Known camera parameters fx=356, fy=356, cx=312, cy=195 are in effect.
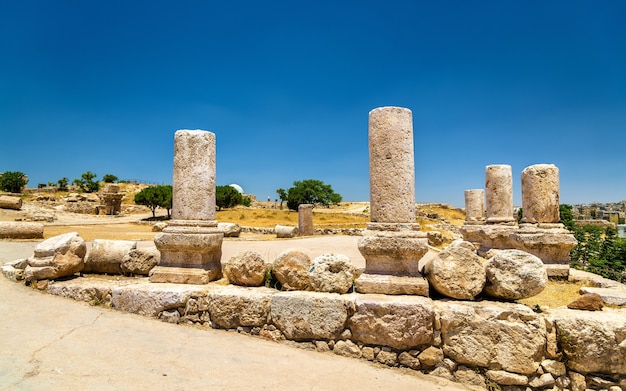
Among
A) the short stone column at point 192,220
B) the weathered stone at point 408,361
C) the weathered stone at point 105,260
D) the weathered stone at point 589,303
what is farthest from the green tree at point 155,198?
the weathered stone at point 589,303

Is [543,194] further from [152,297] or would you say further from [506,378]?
[152,297]

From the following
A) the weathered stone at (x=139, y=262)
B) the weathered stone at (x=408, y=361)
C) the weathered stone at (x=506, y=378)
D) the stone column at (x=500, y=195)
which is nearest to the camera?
the weathered stone at (x=506, y=378)

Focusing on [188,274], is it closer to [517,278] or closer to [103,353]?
[103,353]

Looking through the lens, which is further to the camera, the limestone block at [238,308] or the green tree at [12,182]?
the green tree at [12,182]

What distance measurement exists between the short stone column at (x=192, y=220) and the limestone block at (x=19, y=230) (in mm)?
11421

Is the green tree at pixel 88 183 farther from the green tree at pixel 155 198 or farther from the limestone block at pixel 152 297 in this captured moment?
the limestone block at pixel 152 297

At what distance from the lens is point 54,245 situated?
5719 millimetres

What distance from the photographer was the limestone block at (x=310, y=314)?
4.29 m

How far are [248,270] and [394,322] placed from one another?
7.19 feet

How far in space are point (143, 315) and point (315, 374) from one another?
8.92ft

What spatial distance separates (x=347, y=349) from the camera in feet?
13.9

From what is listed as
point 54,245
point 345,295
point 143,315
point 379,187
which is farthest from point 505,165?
point 54,245

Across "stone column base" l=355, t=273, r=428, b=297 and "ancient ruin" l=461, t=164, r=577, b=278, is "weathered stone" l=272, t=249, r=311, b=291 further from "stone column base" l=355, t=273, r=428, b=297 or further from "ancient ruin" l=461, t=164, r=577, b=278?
"ancient ruin" l=461, t=164, r=577, b=278

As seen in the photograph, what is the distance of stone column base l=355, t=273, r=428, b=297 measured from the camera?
14.7 ft
